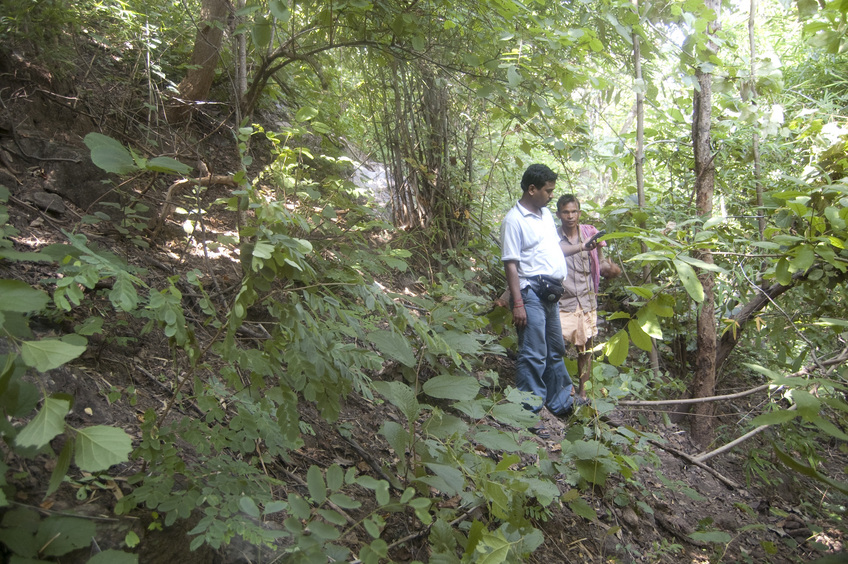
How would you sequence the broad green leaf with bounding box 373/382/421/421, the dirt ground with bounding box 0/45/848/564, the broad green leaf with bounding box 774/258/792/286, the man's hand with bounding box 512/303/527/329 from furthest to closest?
the man's hand with bounding box 512/303/527/329, the broad green leaf with bounding box 774/258/792/286, the broad green leaf with bounding box 373/382/421/421, the dirt ground with bounding box 0/45/848/564

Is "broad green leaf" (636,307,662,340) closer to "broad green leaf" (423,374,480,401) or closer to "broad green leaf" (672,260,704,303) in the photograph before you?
"broad green leaf" (672,260,704,303)

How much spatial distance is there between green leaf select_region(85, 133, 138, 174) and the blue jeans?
2.90 metres

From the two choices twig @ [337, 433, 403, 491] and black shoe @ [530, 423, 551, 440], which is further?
black shoe @ [530, 423, 551, 440]

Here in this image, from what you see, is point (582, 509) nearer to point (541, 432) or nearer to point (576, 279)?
→ point (541, 432)

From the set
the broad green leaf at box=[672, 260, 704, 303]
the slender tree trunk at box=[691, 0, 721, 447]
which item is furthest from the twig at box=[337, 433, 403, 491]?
the slender tree trunk at box=[691, 0, 721, 447]

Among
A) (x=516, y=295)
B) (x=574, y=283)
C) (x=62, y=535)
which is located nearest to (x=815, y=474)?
(x=62, y=535)

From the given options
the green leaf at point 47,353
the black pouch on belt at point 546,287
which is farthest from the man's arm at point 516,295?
the green leaf at point 47,353

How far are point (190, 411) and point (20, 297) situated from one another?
140 cm

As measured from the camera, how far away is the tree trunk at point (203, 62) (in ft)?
13.6

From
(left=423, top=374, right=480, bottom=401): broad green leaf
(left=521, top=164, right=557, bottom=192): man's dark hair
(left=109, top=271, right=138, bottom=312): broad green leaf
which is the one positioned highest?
(left=521, top=164, right=557, bottom=192): man's dark hair

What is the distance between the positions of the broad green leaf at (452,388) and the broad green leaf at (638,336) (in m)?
0.53

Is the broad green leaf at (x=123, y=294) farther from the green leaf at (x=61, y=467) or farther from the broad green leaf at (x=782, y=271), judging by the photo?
the broad green leaf at (x=782, y=271)

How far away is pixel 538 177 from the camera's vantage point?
3.93 meters

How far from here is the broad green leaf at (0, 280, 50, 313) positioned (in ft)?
3.05
